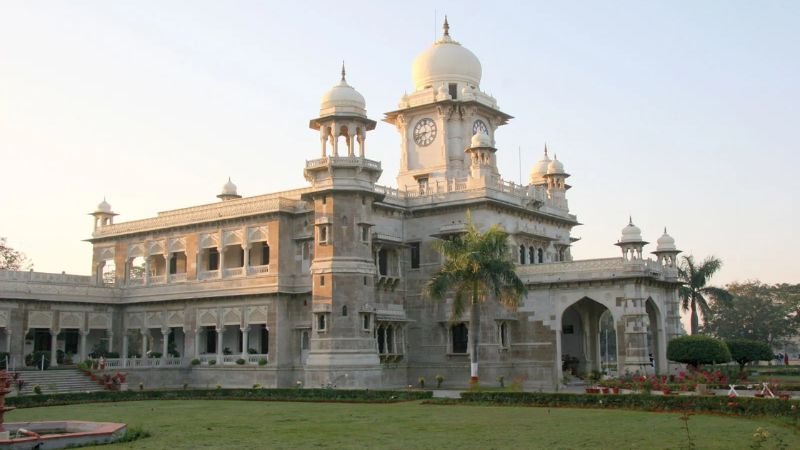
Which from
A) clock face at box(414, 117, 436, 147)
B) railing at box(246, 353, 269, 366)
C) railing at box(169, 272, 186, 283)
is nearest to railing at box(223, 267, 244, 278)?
railing at box(169, 272, 186, 283)

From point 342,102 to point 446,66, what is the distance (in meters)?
12.6

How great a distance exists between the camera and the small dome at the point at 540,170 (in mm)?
54312

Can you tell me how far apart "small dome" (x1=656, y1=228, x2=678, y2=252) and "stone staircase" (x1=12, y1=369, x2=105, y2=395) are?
30029mm

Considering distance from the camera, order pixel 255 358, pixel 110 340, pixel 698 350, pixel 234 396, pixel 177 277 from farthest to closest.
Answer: pixel 110 340
pixel 177 277
pixel 255 358
pixel 698 350
pixel 234 396

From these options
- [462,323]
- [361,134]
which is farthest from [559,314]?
[361,134]

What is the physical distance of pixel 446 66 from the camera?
52.3m

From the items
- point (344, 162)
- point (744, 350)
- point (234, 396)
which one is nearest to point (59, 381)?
point (234, 396)

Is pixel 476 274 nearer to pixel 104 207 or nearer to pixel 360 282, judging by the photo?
pixel 360 282

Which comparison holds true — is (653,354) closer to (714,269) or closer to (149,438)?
(714,269)

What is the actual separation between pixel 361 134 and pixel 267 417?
1847 centimetres

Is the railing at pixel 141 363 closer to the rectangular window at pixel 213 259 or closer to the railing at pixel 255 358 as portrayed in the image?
the railing at pixel 255 358

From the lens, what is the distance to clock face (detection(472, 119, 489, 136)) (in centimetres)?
5166

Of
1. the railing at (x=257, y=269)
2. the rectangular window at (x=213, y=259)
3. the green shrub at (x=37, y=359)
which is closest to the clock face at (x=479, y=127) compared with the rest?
the railing at (x=257, y=269)

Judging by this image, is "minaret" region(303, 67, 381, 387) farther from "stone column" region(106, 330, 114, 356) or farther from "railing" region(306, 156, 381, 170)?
"stone column" region(106, 330, 114, 356)
